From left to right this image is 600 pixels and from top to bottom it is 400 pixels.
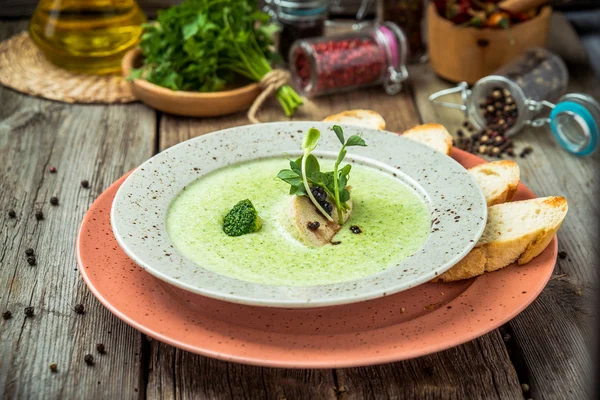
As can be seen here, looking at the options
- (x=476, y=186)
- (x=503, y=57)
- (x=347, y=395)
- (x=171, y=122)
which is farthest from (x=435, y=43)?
(x=347, y=395)

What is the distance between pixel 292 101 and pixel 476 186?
1.23m

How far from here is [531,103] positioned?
2.89 m

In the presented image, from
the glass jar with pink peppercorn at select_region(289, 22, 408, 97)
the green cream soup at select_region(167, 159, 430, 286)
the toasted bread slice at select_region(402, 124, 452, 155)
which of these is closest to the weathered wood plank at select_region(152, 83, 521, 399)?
the green cream soup at select_region(167, 159, 430, 286)

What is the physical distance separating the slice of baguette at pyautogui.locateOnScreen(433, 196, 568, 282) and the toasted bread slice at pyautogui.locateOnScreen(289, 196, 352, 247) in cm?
29

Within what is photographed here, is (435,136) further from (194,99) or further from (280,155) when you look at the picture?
(194,99)

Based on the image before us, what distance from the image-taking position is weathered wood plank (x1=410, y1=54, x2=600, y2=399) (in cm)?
182

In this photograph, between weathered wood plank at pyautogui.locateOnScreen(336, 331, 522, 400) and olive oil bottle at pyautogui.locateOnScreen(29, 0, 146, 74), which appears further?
olive oil bottle at pyautogui.locateOnScreen(29, 0, 146, 74)

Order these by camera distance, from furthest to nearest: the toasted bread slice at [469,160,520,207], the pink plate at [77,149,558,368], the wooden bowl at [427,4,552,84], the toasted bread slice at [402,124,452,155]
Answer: the wooden bowl at [427,4,552,84] → the toasted bread slice at [402,124,452,155] → the toasted bread slice at [469,160,520,207] → the pink plate at [77,149,558,368]

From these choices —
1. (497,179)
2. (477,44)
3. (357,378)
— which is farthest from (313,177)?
(477,44)

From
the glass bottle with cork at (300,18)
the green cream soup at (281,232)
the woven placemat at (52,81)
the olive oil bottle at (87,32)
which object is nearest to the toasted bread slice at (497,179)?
the green cream soup at (281,232)

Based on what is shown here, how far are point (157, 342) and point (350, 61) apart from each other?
170cm

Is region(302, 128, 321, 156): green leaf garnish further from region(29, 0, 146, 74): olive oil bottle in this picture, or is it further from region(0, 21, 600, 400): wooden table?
region(29, 0, 146, 74): olive oil bottle

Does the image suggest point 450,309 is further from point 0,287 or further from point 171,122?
point 171,122

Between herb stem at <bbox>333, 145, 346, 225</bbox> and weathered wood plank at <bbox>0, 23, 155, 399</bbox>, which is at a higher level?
herb stem at <bbox>333, 145, 346, 225</bbox>
